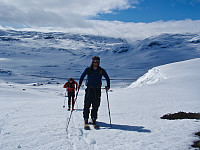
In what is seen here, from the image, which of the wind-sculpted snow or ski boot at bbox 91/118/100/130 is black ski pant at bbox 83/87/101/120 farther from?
the wind-sculpted snow

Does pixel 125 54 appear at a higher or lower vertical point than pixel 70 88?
higher

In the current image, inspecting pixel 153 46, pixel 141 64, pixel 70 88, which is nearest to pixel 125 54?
pixel 153 46

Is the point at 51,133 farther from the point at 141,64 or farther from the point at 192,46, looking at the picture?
the point at 192,46

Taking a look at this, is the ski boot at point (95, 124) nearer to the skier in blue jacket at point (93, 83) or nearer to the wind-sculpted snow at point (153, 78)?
the skier in blue jacket at point (93, 83)

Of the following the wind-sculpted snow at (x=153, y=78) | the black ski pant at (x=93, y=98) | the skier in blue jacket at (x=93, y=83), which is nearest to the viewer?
the skier in blue jacket at (x=93, y=83)

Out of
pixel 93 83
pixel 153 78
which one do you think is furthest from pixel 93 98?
pixel 153 78

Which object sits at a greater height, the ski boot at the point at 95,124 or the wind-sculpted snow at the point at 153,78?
the wind-sculpted snow at the point at 153,78

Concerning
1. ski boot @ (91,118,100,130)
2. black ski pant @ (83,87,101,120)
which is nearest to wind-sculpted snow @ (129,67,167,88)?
black ski pant @ (83,87,101,120)

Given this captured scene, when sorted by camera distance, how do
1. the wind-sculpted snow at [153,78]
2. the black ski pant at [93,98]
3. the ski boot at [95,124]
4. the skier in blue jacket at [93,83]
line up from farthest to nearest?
the wind-sculpted snow at [153,78] < the black ski pant at [93,98] < the skier in blue jacket at [93,83] < the ski boot at [95,124]

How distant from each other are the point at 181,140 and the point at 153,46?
477ft

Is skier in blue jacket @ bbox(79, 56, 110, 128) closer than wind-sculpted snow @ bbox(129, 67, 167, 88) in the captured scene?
Yes

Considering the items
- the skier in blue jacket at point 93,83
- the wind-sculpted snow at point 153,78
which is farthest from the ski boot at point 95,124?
the wind-sculpted snow at point 153,78

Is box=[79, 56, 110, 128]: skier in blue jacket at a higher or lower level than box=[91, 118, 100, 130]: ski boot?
higher

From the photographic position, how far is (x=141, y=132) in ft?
15.6
